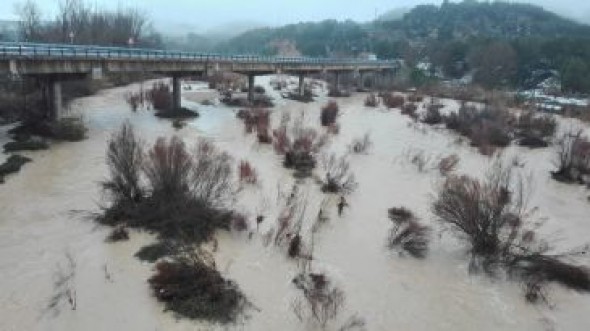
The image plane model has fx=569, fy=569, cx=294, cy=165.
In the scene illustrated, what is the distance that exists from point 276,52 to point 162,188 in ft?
576

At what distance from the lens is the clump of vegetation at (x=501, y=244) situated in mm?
14781

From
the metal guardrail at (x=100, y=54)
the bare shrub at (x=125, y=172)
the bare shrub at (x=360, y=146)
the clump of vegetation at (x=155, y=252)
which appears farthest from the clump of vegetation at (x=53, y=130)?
the clump of vegetation at (x=155, y=252)

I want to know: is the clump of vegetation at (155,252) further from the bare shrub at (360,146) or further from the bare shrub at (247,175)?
the bare shrub at (360,146)

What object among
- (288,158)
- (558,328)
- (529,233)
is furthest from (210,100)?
(558,328)

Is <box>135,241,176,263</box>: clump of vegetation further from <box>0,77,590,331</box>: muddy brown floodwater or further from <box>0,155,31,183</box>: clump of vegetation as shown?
A: <box>0,155,31,183</box>: clump of vegetation

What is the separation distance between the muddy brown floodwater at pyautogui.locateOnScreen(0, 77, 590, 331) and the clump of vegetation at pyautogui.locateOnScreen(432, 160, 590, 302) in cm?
48

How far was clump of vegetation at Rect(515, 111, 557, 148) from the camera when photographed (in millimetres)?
36750

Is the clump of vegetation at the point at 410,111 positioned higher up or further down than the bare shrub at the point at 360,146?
higher up

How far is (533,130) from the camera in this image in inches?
1628

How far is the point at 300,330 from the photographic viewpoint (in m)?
11.9

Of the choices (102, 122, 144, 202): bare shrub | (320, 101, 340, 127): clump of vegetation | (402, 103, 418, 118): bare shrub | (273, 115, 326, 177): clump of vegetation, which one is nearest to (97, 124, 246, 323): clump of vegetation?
(102, 122, 144, 202): bare shrub

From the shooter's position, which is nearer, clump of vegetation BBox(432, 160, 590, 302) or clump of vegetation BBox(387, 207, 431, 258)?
clump of vegetation BBox(432, 160, 590, 302)

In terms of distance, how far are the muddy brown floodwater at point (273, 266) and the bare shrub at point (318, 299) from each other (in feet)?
0.83

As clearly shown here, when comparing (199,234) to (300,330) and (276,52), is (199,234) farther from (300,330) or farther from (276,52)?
(276,52)
